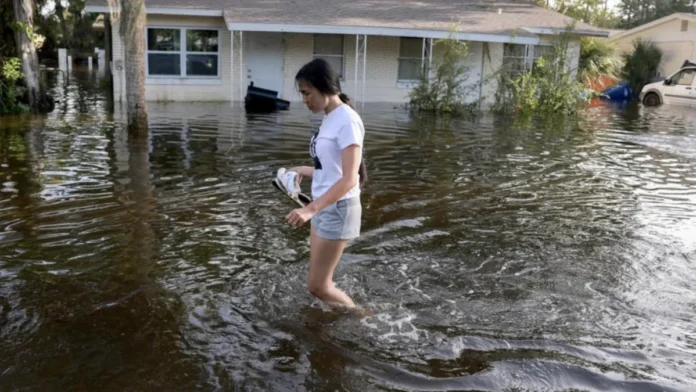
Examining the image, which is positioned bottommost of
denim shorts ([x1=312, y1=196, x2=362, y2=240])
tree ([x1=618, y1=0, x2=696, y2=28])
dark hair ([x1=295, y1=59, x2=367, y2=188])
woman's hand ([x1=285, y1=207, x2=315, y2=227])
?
denim shorts ([x1=312, y1=196, x2=362, y2=240])

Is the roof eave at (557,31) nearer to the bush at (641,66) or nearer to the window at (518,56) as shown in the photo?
the window at (518,56)

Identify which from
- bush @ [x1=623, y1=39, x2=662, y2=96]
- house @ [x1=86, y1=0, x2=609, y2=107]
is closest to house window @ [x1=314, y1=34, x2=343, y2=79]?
house @ [x1=86, y1=0, x2=609, y2=107]

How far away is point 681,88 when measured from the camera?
25625 millimetres

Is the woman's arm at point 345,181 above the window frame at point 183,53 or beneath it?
beneath

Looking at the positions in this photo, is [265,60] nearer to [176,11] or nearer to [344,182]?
[176,11]

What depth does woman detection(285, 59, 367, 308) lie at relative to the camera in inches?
148

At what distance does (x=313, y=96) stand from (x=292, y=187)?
62cm

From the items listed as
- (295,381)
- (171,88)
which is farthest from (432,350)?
(171,88)

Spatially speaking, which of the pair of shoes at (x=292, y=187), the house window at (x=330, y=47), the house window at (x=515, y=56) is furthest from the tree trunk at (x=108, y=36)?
the pair of shoes at (x=292, y=187)

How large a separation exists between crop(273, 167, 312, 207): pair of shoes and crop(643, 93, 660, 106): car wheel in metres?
26.1

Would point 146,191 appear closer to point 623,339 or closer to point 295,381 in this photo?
point 295,381

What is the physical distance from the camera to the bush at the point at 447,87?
63.5 ft

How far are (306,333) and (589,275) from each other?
2.64m

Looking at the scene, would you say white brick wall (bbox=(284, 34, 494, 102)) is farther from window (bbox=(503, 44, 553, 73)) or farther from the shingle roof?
window (bbox=(503, 44, 553, 73))
